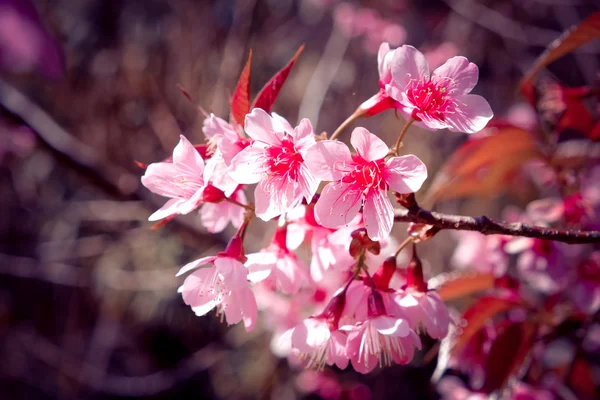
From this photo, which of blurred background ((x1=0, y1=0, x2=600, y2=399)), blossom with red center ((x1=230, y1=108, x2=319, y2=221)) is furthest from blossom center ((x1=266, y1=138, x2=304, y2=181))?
blurred background ((x1=0, y1=0, x2=600, y2=399))

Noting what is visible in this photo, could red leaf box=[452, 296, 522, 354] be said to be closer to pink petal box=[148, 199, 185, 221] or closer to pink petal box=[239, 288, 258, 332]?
pink petal box=[239, 288, 258, 332]

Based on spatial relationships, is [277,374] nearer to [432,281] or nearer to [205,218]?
[432,281]

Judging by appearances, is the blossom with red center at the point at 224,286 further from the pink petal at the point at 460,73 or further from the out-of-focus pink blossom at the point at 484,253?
the out-of-focus pink blossom at the point at 484,253

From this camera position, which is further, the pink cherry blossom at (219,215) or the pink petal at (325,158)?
the pink cherry blossom at (219,215)

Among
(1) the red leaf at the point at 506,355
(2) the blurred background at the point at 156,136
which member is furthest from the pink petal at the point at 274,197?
→ (2) the blurred background at the point at 156,136

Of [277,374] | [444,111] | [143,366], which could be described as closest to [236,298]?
[444,111]

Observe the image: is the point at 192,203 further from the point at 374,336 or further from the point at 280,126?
the point at 374,336
